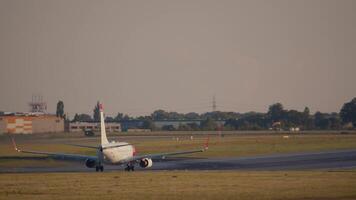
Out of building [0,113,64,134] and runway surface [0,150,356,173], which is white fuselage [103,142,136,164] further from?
building [0,113,64,134]

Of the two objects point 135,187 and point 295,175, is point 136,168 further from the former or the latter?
point 135,187

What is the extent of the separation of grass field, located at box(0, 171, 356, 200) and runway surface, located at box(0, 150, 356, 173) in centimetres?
1182

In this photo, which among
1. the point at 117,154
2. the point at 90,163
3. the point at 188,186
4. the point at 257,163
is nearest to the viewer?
the point at 188,186

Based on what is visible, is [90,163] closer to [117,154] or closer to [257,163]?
[117,154]

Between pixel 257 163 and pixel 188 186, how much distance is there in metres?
28.1

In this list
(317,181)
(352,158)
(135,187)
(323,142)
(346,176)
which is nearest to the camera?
(135,187)

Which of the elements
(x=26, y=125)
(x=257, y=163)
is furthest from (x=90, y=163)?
(x=26, y=125)

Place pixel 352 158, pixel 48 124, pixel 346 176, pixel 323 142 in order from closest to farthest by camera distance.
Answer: pixel 346 176
pixel 352 158
pixel 323 142
pixel 48 124

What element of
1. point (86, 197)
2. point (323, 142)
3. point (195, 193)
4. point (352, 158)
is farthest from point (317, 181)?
point (323, 142)

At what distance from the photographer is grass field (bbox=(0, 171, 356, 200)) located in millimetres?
40125

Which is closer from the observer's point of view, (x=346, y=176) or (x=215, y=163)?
(x=346, y=176)

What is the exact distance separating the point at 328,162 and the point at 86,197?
124 ft

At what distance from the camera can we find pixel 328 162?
72.5 meters

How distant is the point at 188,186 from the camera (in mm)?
45812
